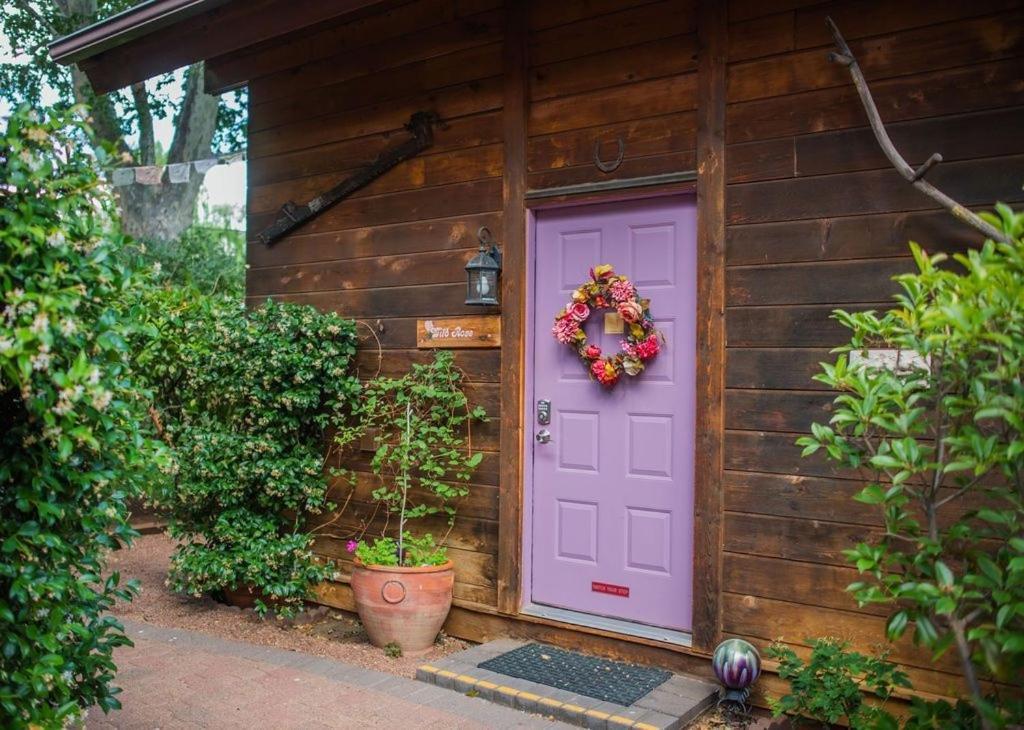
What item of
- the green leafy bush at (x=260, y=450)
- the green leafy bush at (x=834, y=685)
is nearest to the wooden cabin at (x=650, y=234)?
the green leafy bush at (x=834, y=685)

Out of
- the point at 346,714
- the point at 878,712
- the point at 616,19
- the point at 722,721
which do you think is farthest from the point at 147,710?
the point at 616,19

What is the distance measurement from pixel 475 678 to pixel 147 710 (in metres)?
1.41

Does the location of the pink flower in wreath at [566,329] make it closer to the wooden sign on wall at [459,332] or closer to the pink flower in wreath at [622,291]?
the pink flower in wreath at [622,291]

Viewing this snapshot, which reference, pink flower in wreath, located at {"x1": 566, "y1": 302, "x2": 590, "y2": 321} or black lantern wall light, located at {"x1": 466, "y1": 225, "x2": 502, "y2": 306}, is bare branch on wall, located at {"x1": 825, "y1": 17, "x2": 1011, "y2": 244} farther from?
black lantern wall light, located at {"x1": 466, "y1": 225, "x2": 502, "y2": 306}

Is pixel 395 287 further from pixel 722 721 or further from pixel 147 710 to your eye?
pixel 722 721

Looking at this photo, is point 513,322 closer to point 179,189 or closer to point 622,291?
point 622,291

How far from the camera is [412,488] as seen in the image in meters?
5.29

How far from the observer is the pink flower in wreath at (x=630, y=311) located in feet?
14.4

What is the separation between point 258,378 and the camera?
531 cm

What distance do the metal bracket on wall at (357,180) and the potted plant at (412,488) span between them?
4.05 feet

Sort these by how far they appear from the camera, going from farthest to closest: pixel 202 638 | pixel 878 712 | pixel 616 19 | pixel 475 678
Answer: pixel 202 638
pixel 616 19
pixel 475 678
pixel 878 712

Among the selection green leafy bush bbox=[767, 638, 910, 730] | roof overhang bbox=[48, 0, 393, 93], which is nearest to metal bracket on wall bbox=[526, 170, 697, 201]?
roof overhang bbox=[48, 0, 393, 93]

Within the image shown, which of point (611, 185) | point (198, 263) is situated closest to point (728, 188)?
point (611, 185)

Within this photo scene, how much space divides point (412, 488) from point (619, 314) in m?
1.69
